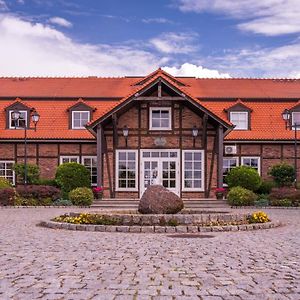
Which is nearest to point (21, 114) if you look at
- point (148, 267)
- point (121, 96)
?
point (121, 96)

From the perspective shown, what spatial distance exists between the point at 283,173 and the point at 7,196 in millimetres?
13939

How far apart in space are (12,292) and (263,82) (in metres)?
33.4

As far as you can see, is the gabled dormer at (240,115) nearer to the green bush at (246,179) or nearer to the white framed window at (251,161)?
the white framed window at (251,161)

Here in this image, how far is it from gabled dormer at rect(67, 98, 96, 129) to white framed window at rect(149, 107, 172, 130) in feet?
14.4

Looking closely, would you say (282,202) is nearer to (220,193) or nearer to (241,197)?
(241,197)

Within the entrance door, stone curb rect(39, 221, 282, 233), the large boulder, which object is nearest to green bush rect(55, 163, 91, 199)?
the entrance door

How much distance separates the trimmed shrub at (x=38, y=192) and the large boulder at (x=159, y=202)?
38.1 ft

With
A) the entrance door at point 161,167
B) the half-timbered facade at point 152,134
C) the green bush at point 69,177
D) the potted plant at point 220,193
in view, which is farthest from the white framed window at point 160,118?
the green bush at point 69,177

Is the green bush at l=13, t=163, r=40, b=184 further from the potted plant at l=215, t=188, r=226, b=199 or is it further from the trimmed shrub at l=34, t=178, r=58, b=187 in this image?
the potted plant at l=215, t=188, r=226, b=199

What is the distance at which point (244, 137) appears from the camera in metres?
31.5

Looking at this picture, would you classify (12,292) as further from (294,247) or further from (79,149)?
→ (79,149)

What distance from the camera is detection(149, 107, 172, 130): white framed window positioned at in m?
30.3

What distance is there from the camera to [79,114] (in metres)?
33.1

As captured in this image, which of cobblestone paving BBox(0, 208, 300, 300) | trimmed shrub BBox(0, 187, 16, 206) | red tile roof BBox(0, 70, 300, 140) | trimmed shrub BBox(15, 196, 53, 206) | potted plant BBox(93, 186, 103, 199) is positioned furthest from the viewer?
red tile roof BBox(0, 70, 300, 140)
